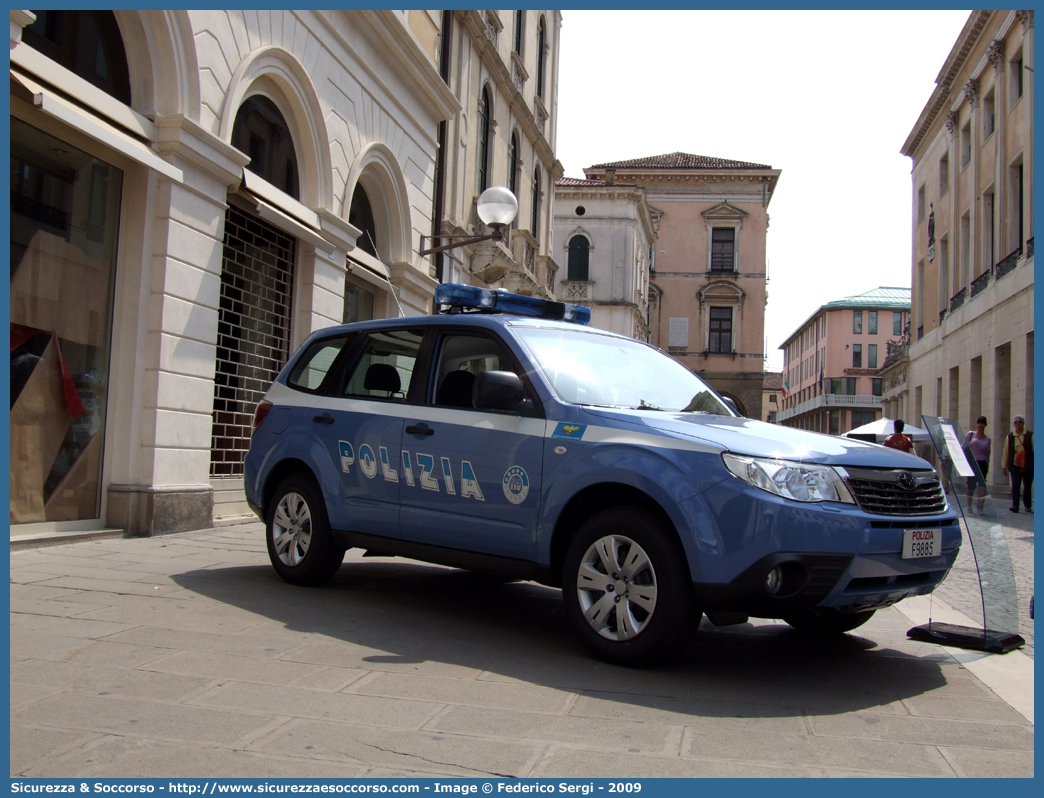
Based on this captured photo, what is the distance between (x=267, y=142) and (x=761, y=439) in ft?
28.8

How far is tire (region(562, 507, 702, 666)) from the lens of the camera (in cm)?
443

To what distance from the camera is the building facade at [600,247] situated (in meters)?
50.0

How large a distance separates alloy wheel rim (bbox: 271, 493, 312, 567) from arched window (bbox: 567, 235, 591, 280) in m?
44.9

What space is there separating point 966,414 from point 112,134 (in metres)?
28.9

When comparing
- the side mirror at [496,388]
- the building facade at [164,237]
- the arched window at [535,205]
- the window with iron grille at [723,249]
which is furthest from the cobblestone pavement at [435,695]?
the window with iron grille at [723,249]

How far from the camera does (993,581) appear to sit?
17.8 feet

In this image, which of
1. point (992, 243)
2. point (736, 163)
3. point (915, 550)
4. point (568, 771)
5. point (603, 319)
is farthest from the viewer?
point (736, 163)

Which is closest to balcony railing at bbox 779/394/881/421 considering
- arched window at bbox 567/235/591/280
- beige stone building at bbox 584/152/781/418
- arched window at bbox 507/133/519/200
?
beige stone building at bbox 584/152/781/418

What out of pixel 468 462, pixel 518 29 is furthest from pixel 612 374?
pixel 518 29

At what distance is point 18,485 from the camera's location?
755cm

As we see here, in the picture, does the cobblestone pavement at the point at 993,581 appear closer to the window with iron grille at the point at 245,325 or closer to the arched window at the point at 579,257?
the window with iron grille at the point at 245,325

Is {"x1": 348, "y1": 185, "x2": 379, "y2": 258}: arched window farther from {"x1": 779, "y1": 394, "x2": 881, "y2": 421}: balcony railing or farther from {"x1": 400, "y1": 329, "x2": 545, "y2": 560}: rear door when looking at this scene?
{"x1": 779, "y1": 394, "x2": 881, "y2": 421}: balcony railing

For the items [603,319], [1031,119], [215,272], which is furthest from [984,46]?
[215,272]

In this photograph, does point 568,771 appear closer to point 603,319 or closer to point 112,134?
point 112,134
